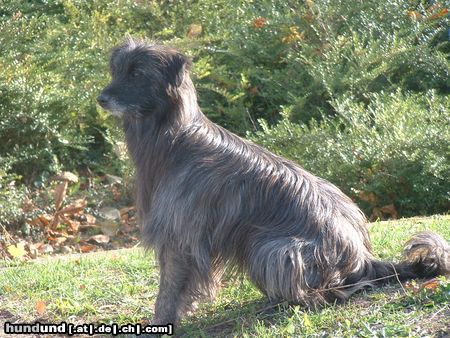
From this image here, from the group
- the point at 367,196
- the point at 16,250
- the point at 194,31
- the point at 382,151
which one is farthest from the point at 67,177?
the point at 382,151

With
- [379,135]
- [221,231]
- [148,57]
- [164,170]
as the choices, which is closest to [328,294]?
[221,231]

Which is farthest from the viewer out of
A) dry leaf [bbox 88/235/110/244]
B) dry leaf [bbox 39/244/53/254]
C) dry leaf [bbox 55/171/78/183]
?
dry leaf [bbox 55/171/78/183]

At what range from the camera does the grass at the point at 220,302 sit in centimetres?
464

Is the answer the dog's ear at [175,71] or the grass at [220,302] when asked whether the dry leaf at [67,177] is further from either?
the dog's ear at [175,71]

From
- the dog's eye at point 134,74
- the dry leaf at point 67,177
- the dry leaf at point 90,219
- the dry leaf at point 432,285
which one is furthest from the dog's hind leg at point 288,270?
the dry leaf at point 67,177

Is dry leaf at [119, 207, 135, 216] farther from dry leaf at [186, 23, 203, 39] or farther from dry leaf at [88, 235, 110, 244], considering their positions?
dry leaf at [186, 23, 203, 39]

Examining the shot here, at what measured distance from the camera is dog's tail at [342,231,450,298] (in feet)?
16.8

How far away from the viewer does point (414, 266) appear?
524cm

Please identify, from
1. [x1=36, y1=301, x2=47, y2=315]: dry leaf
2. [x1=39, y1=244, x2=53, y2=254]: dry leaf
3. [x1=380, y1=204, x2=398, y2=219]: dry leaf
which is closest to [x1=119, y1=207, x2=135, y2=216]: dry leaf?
[x1=39, y1=244, x2=53, y2=254]: dry leaf

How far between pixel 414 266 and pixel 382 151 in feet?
11.4

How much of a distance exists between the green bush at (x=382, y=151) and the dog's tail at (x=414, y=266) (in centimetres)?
318

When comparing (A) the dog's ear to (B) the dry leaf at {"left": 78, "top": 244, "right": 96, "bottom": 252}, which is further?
(B) the dry leaf at {"left": 78, "top": 244, "right": 96, "bottom": 252}

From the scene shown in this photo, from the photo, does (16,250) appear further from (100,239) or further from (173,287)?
(173,287)

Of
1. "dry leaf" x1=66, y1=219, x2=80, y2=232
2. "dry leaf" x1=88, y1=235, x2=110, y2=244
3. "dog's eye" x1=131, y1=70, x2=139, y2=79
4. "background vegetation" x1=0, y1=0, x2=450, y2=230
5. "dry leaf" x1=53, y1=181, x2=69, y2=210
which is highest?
"background vegetation" x1=0, y1=0, x2=450, y2=230
